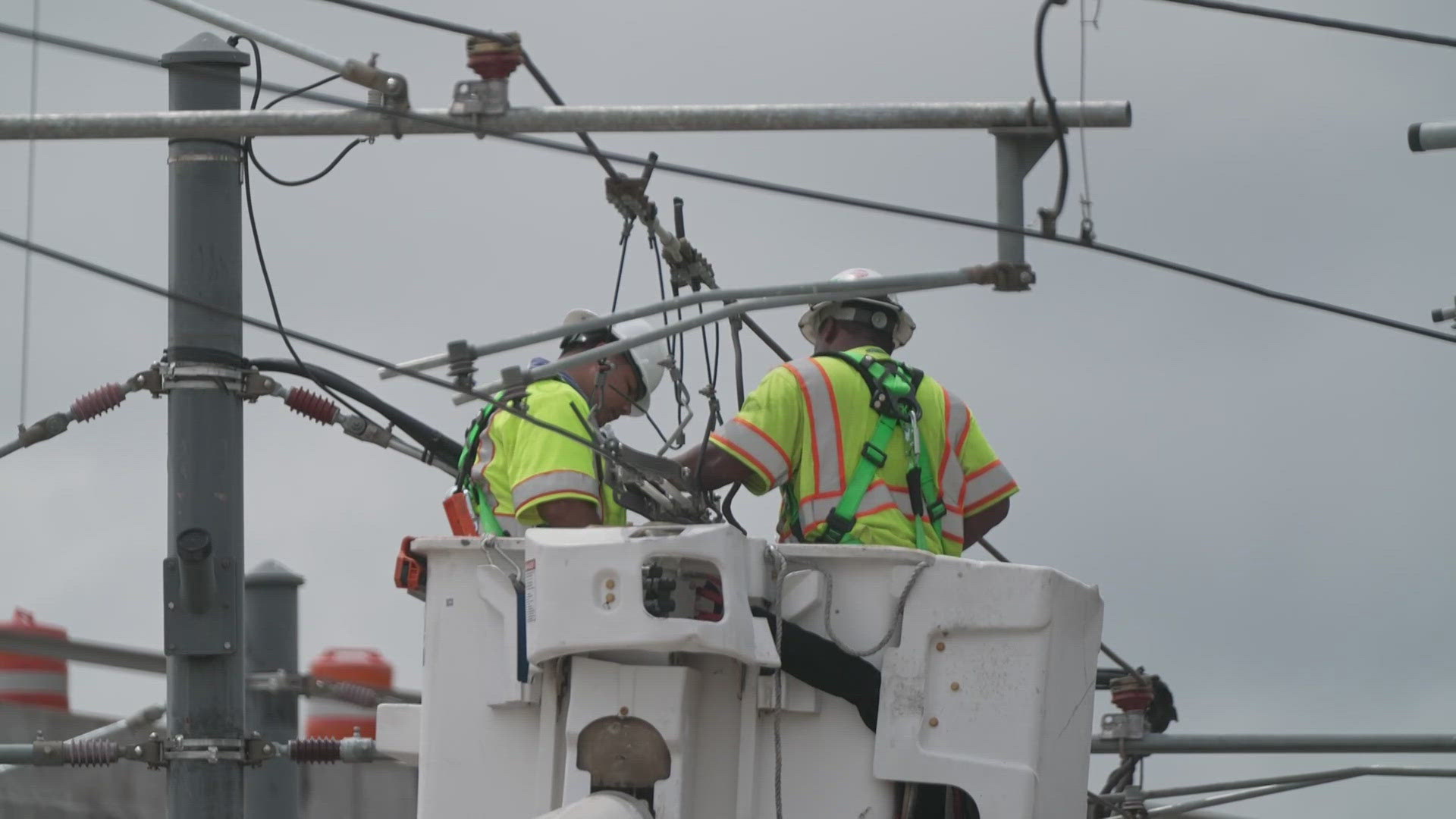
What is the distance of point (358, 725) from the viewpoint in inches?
453

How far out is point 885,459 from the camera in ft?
26.8

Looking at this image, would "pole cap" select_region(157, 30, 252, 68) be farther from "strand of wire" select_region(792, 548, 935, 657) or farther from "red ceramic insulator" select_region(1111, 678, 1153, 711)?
"red ceramic insulator" select_region(1111, 678, 1153, 711)

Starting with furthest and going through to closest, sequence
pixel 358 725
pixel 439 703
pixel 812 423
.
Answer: pixel 358 725, pixel 812 423, pixel 439 703

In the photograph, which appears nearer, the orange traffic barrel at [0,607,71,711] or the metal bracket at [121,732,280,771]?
the metal bracket at [121,732,280,771]

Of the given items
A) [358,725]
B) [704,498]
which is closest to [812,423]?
[704,498]

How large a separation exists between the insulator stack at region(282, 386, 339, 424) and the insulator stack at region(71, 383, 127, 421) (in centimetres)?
61

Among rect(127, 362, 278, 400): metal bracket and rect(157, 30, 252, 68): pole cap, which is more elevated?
rect(157, 30, 252, 68): pole cap

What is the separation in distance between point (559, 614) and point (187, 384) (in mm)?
2687

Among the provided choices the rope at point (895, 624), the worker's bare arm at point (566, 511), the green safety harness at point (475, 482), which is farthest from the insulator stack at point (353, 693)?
the rope at point (895, 624)

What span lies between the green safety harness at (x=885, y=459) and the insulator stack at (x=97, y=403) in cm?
268

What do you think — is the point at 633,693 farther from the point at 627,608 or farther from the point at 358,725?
the point at 358,725

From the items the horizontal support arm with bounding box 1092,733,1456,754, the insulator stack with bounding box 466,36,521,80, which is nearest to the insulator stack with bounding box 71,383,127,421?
the insulator stack with bounding box 466,36,521,80

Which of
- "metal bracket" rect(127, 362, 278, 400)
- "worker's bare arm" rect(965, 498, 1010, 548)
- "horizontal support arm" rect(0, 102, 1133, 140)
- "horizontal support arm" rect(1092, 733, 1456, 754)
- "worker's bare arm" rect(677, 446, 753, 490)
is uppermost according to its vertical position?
"horizontal support arm" rect(0, 102, 1133, 140)

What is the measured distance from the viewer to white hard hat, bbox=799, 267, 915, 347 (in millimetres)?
8617
